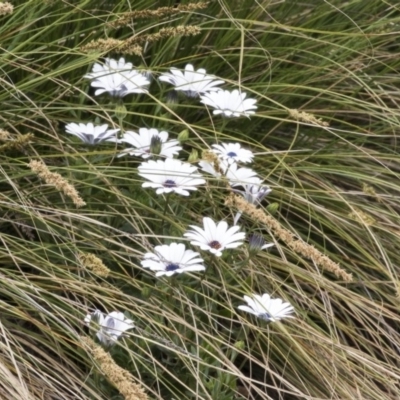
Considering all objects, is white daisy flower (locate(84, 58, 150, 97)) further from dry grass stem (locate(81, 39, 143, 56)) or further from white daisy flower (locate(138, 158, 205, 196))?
white daisy flower (locate(138, 158, 205, 196))

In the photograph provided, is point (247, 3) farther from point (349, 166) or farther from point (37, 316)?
point (37, 316)

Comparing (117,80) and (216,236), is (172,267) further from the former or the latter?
(117,80)

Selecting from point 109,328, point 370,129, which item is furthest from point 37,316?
point 370,129

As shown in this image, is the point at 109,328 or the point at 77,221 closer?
the point at 109,328

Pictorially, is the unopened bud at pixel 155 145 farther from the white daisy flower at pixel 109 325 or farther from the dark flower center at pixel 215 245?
the white daisy flower at pixel 109 325

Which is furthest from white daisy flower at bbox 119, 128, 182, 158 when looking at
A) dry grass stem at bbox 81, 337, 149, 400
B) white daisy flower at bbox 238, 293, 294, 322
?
dry grass stem at bbox 81, 337, 149, 400

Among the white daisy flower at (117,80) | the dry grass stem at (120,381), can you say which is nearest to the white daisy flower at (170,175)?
the white daisy flower at (117,80)
